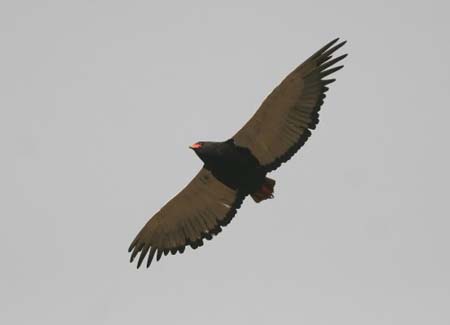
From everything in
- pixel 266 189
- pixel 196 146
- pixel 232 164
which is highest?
pixel 196 146

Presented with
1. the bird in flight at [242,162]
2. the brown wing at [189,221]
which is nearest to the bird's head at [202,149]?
the bird in flight at [242,162]

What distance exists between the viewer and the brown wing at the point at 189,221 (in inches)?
1380

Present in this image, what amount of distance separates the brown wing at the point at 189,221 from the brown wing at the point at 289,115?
5.02 ft

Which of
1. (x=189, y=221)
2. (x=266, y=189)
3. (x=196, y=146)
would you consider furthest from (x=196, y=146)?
(x=189, y=221)

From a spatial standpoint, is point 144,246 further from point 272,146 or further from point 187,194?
point 272,146

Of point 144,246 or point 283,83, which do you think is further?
point 144,246

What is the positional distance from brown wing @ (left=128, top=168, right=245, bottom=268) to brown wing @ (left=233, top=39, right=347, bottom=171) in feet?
5.02

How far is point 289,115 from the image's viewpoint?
33.9 m

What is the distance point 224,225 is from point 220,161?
226 cm

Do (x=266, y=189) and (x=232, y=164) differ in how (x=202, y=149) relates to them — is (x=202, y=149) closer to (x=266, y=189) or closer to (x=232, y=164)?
(x=232, y=164)

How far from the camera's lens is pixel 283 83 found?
109 feet

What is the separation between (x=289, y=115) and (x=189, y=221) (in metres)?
3.96

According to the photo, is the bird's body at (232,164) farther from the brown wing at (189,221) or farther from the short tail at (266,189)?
the brown wing at (189,221)

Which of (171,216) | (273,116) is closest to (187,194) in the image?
(171,216)
